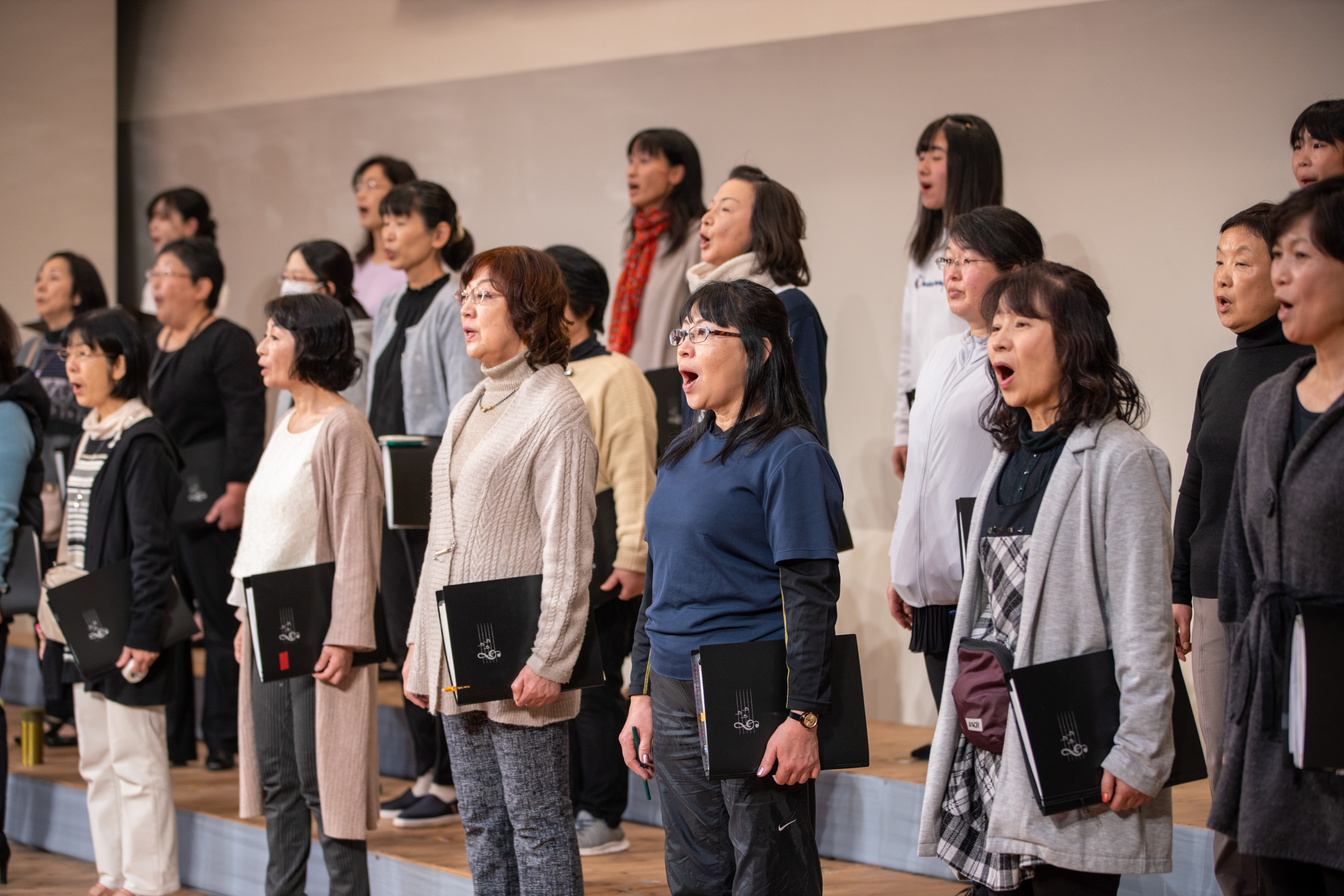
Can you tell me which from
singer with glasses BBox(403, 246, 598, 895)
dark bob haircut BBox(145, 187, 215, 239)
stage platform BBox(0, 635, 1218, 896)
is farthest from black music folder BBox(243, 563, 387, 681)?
dark bob haircut BBox(145, 187, 215, 239)

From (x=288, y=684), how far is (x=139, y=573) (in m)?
0.59

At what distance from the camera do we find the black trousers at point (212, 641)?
4211 mm

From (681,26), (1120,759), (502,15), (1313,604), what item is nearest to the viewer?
(1313,604)

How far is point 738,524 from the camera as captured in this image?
6.82 feet

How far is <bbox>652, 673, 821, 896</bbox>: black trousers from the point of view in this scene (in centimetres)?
205

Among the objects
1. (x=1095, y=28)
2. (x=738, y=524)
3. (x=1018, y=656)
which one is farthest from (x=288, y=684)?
(x=1095, y=28)

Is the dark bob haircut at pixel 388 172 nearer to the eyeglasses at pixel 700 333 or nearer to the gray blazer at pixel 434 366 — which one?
the gray blazer at pixel 434 366

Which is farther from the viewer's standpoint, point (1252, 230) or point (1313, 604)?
→ point (1252, 230)

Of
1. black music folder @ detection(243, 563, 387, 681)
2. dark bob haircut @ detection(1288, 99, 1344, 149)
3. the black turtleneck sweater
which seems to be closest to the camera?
the black turtleneck sweater

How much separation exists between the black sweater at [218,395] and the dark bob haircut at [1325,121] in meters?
2.93

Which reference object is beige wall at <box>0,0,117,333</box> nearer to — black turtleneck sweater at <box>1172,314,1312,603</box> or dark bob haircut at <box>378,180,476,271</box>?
dark bob haircut at <box>378,180,476,271</box>

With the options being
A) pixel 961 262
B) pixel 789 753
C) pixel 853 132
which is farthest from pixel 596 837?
pixel 853 132

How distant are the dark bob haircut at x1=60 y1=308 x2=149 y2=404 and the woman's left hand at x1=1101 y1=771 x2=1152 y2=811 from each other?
8.66 feet

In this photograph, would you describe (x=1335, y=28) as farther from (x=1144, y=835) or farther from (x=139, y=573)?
(x=139, y=573)
